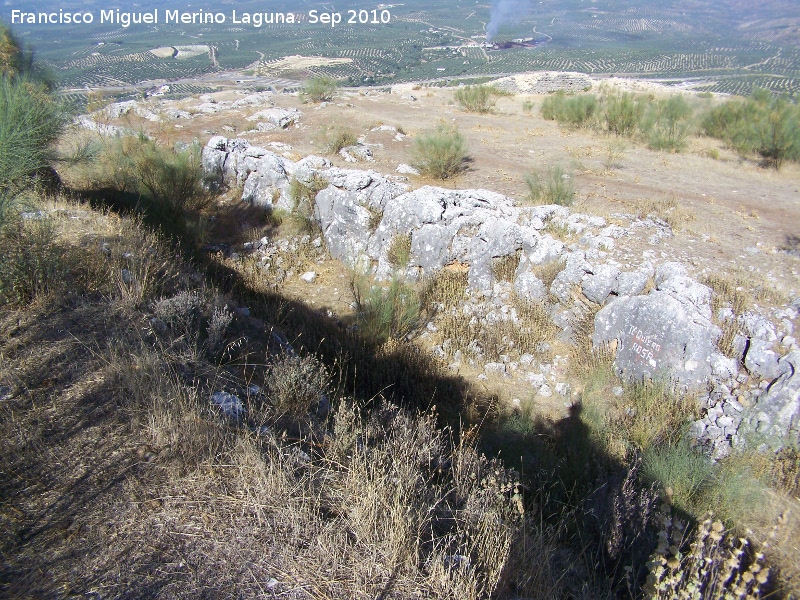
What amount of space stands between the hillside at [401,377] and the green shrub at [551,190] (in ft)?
0.26

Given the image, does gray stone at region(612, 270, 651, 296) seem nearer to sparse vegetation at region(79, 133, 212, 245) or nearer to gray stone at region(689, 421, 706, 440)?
gray stone at region(689, 421, 706, 440)

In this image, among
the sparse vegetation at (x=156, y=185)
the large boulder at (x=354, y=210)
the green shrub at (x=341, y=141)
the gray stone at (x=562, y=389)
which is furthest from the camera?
the green shrub at (x=341, y=141)

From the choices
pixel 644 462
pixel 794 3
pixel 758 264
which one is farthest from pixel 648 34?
pixel 644 462

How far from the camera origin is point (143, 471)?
95.2 inches

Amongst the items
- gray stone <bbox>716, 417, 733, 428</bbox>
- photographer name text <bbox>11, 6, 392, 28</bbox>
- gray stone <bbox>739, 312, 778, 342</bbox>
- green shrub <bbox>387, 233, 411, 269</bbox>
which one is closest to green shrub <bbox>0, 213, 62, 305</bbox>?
green shrub <bbox>387, 233, 411, 269</bbox>

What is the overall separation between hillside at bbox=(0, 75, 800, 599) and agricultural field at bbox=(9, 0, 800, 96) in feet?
96.5

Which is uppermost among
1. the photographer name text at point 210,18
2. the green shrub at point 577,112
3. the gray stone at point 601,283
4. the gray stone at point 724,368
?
the photographer name text at point 210,18

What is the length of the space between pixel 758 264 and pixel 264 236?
25.2ft

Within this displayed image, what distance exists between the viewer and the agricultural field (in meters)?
41.0

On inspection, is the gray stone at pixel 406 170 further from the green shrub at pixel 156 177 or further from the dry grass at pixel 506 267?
the green shrub at pixel 156 177

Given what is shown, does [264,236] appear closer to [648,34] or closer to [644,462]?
[644,462]

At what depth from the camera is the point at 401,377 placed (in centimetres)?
532

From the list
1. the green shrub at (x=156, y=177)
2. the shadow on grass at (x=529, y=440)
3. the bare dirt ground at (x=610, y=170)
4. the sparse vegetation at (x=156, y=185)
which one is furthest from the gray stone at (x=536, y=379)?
the green shrub at (x=156, y=177)

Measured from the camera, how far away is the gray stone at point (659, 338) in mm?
4773
